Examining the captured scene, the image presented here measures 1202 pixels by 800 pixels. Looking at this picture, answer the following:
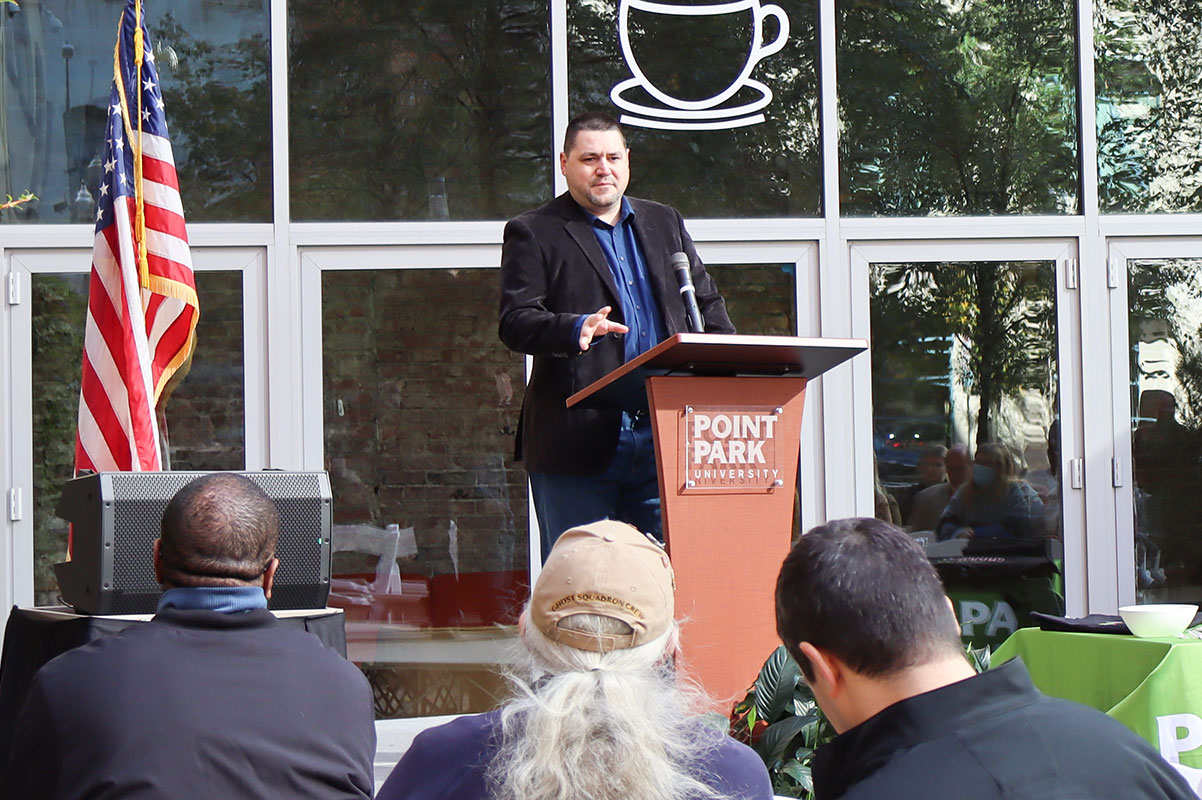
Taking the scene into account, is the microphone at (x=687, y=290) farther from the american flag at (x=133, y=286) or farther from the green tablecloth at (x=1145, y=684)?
the american flag at (x=133, y=286)

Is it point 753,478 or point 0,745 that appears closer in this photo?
point 0,745

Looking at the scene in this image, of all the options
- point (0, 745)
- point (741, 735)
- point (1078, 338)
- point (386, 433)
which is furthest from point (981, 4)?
point (0, 745)

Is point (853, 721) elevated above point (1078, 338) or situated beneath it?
situated beneath

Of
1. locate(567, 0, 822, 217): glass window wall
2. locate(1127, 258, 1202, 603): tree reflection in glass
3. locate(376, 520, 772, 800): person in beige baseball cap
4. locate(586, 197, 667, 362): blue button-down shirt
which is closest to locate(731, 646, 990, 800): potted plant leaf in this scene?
locate(586, 197, 667, 362): blue button-down shirt

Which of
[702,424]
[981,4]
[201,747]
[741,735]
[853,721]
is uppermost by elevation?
[981,4]

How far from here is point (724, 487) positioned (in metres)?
3.00

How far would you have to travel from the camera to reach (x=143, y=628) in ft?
6.26

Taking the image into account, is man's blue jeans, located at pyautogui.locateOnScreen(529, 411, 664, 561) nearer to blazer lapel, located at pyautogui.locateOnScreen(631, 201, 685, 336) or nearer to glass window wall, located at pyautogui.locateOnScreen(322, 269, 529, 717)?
blazer lapel, located at pyautogui.locateOnScreen(631, 201, 685, 336)

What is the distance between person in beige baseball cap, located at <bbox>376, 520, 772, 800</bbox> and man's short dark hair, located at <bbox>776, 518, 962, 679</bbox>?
6.9 inches

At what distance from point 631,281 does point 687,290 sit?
0.43m

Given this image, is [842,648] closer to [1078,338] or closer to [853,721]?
[853,721]

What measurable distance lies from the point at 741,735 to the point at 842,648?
164cm

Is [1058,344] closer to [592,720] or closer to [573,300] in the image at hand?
[573,300]

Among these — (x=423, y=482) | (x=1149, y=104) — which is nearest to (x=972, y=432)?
(x=1149, y=104)
